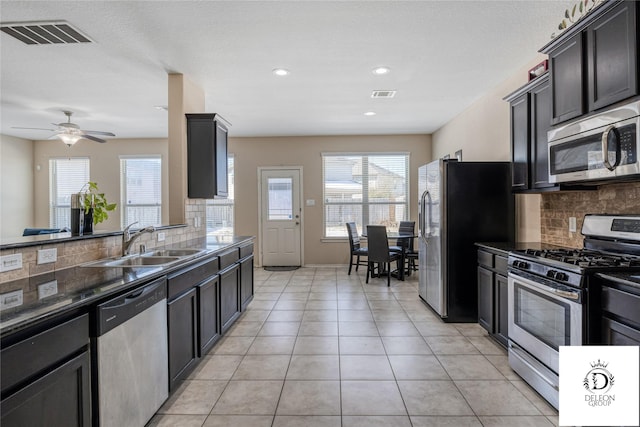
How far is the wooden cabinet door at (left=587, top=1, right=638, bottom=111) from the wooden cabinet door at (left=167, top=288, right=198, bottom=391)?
9.36ft

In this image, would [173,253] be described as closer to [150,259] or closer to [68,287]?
[150,259]

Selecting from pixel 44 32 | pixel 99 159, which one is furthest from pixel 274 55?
pixel 99 159

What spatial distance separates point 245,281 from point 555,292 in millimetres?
3009

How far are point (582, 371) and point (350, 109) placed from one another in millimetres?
4358

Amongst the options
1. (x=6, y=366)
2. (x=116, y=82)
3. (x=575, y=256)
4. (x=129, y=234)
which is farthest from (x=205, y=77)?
(x=575, y=256)

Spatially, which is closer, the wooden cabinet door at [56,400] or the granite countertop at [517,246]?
the wooden cabinet door at [56,400]

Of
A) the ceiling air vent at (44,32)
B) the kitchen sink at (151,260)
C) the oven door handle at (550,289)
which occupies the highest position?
the ceiling air vent at (44,32)

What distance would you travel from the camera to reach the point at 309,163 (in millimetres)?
7090

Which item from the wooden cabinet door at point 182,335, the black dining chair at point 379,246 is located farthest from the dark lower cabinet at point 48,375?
the black dining chair at point 379,246

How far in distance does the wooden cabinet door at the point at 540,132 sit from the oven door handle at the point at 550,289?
748 mm

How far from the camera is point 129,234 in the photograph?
267cm

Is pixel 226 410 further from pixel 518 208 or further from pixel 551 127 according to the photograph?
pixel 518 208

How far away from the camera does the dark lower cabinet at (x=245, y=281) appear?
12.6ft

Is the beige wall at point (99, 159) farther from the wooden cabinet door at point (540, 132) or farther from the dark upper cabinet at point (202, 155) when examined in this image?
the wooden cabinet door at point (540, 132)
